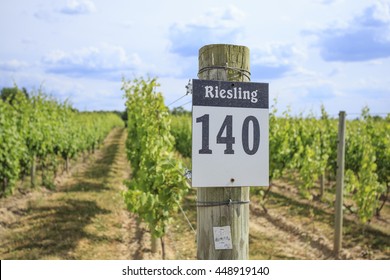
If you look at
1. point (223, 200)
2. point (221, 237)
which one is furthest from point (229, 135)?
point (221, 237)

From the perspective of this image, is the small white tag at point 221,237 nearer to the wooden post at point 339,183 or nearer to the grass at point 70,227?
the grass at point 70,227

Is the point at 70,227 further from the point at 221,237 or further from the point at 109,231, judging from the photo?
the point at 221,237

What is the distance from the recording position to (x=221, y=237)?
94.0 inches

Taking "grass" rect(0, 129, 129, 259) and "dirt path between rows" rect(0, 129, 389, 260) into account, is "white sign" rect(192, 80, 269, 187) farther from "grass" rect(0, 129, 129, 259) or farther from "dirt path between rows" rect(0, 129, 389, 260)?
"dirt path between rows" rect(0, 129, 389, 260)

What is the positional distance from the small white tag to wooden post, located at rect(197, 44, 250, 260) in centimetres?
2

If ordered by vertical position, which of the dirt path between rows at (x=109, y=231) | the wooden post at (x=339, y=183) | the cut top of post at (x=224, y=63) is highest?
the cut top of post at (x=224, y=63)

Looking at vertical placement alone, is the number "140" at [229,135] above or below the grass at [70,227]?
above

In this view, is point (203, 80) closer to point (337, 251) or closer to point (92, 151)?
point (337, 251)

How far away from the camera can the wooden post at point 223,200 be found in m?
2.39

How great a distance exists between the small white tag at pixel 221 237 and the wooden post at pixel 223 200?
0.02m

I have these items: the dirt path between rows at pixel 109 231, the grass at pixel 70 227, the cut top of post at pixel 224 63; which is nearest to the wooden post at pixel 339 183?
the dirt path between rows at pixel 109 231

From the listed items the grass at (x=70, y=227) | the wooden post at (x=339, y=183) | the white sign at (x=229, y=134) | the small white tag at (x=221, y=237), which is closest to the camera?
the white sign at (x=229, y=134)

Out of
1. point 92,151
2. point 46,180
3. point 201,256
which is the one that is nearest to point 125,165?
point 92,151

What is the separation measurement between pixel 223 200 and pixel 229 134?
40cm
